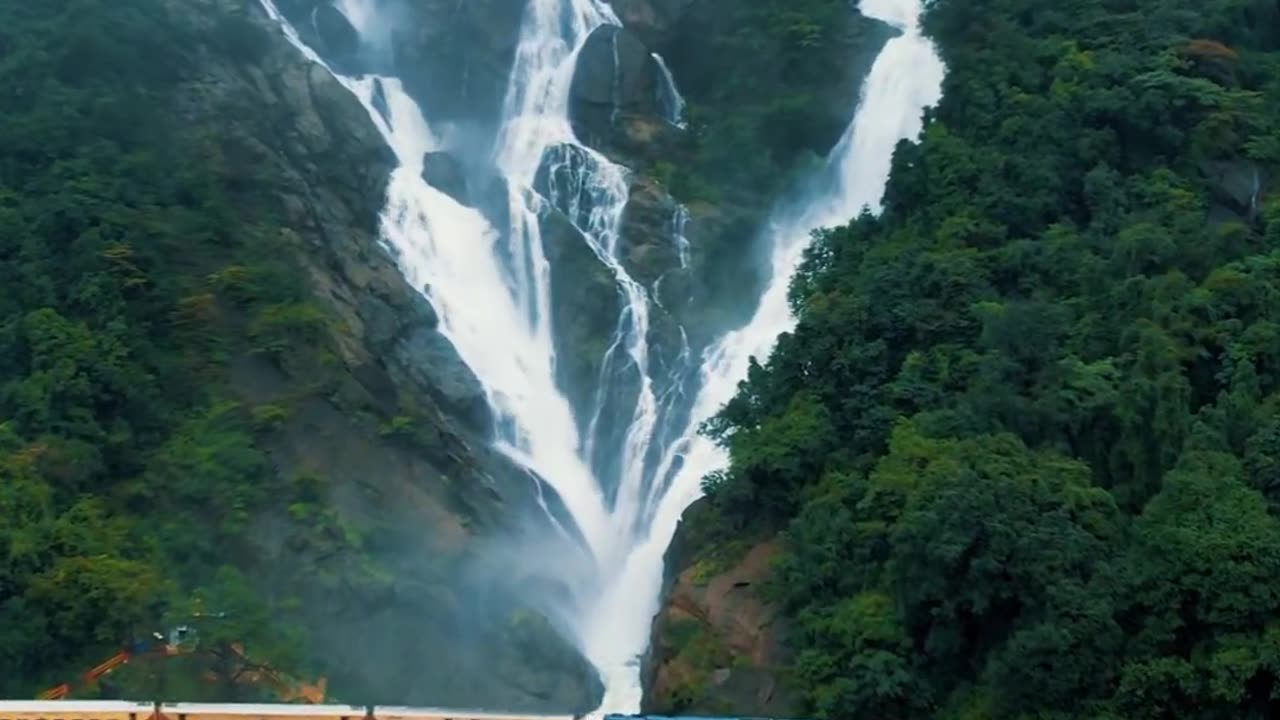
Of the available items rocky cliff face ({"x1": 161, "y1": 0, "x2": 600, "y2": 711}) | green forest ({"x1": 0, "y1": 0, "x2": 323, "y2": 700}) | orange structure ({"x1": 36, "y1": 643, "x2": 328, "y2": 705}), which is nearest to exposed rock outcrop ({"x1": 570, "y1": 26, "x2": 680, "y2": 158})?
rocky cliff face ({"x1": 161, "y1": 0, "x2": 600, "y2": 711})

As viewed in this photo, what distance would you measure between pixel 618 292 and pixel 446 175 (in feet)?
18.1

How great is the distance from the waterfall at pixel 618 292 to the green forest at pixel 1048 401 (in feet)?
10.8

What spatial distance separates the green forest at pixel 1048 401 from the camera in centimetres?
2145

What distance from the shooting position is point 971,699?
892 inches

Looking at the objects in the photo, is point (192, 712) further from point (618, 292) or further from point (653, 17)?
point (653, 17)

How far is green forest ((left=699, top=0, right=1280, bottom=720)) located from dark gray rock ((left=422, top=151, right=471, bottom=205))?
955 centimetres

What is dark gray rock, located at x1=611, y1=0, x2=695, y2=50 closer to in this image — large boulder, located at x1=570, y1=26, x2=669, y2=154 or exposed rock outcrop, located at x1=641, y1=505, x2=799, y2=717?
large boulder, located at x1=570, y1=26, x2=669, y2=154

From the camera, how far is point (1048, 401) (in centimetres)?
2517

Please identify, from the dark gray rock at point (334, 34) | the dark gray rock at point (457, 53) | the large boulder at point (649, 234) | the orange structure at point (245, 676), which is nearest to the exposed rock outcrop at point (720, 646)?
the orange structure at point (245, 676)

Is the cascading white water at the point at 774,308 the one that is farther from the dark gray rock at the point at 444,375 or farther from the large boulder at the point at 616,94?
the large boulder at the point at 616,94

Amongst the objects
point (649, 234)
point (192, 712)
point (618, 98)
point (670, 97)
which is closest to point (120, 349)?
point (192, 712)

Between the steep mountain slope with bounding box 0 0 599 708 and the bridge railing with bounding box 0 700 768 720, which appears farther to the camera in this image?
the steep mountain slope with bounding box 0 0 599 708

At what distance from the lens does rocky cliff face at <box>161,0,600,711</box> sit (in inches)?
1098

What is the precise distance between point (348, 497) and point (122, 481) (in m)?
3.83
